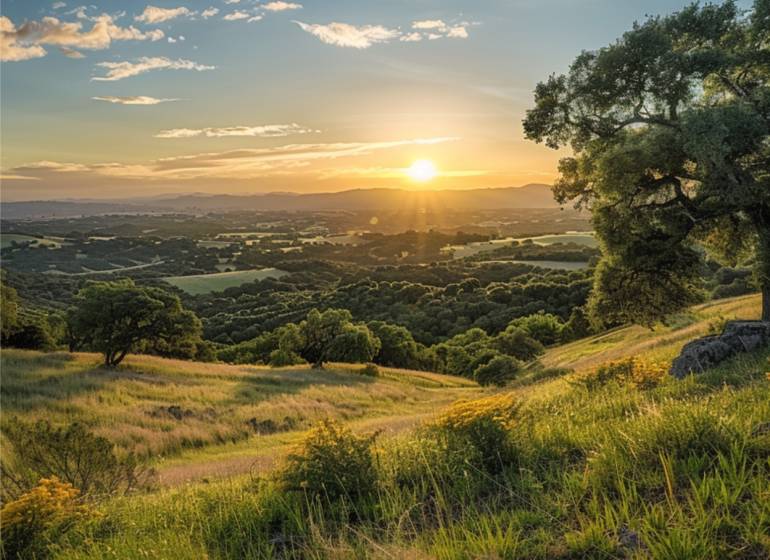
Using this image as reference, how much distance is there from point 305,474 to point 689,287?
789 inches

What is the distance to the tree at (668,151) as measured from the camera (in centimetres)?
1666

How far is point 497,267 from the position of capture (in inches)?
6073

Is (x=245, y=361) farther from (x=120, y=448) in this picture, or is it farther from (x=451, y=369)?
(x=120, y=448)

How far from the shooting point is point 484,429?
6.06m

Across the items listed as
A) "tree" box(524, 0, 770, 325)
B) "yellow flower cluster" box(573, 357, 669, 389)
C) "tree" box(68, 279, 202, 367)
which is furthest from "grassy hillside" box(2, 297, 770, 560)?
"tree" box(68, 279, 202, 367)

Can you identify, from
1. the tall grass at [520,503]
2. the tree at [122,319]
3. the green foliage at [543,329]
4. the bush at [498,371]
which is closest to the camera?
the tall grass at [520,503]

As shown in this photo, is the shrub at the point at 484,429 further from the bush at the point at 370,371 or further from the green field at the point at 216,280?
the green field at the point at 216,280

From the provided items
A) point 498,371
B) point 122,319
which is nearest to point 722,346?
point 498,371

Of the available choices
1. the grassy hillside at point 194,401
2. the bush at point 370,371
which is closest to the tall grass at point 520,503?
the grassy hillside at point 194,401

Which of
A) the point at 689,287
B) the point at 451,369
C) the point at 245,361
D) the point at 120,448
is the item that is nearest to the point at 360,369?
the point at 451,369

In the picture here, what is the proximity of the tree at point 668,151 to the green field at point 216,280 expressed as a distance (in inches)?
5665

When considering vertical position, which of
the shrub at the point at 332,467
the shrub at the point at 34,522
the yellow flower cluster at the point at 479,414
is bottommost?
the shrub at the point at 34,522

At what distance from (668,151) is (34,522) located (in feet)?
63.7

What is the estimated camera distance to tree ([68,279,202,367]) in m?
42.7
